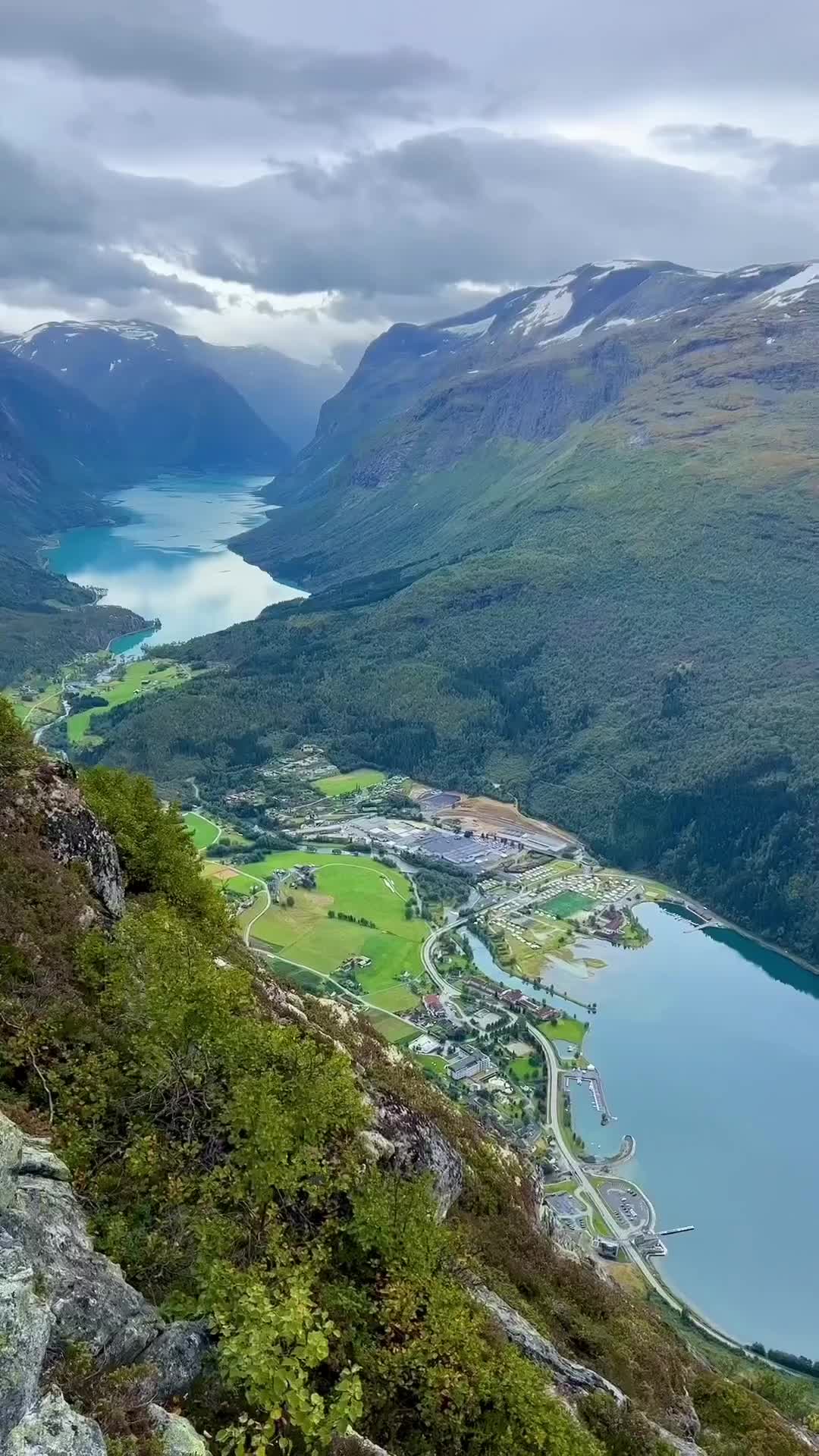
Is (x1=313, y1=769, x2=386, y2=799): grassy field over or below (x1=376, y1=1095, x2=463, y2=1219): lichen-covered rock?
below

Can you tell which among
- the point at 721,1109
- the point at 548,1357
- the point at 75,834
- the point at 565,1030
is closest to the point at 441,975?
the point at 565,1030

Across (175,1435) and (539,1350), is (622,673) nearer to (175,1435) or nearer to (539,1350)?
(539,1350)

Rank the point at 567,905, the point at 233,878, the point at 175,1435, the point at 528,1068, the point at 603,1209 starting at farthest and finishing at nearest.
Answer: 1. the point at 567,905
2. the point at 233,878
3. the point at 528,1068
4. the point at 603,1209
5. the point at 175,1435

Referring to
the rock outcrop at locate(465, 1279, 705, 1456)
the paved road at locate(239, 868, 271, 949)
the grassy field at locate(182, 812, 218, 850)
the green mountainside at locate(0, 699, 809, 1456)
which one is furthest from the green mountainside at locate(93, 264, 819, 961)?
the rock outcrop at locate(465, 1279, 705, 1456)

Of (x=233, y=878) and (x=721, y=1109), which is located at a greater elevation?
(x=233, y=878)

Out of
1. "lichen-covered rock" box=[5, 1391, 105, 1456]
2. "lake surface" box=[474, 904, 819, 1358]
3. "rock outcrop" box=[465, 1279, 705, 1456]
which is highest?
"lichen-covered rock" box=[5, 1391, 105, 1456]

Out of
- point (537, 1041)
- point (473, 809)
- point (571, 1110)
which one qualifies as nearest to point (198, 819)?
point (473, 809)

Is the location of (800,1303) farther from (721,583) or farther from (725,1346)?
(721,583)

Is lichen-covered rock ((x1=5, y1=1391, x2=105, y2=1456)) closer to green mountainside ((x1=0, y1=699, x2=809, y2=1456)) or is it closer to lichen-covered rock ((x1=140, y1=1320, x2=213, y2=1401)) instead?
green mountainside ((x1=0, y1=699, x2=809, y2=1456))
